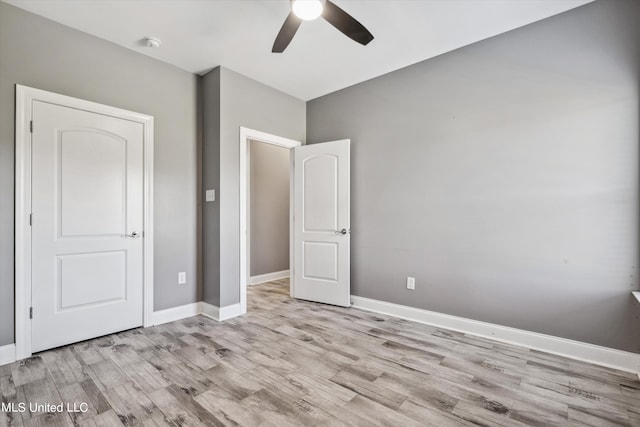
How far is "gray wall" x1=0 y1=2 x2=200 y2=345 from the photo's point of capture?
234cm

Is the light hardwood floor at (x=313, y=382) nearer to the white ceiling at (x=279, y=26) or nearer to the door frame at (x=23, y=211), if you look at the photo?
the door frame at (x=23, y=211)

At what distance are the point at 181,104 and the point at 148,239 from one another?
5.11 feet

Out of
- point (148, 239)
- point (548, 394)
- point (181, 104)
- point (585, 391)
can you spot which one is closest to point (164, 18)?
point (181, 104)

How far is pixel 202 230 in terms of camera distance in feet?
11.7

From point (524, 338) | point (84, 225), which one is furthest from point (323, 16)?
point (524, 338)

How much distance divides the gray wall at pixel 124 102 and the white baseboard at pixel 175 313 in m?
0.06

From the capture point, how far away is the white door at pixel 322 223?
149 inches

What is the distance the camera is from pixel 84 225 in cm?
272

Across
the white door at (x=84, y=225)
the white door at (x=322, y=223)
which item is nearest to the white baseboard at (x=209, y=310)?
the white door at (x=84, y=225)

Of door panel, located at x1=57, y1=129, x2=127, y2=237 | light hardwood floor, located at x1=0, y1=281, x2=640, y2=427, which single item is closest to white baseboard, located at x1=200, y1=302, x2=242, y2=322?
light hardwood floor, located at x1=0, y1=281, x2=640, y2=427

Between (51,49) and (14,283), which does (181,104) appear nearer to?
(51,49)

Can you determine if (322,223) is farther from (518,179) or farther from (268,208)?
(518,179)

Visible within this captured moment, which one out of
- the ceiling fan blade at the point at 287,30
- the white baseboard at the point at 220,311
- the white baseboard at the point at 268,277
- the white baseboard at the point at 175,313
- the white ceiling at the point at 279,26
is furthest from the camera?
the white baseboard at the point at 268,277

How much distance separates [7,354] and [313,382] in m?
2.37
